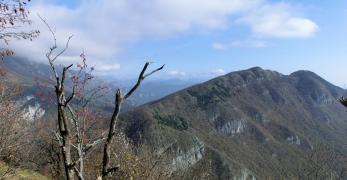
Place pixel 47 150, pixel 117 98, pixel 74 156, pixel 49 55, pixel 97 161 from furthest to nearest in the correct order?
1. pixel 47 150
2. pixel 74 156
3. pixel 97 161
4. pixel 49 55
5. pixel 117 98

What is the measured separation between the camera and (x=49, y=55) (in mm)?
9320

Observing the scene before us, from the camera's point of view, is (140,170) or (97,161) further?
(97,161)

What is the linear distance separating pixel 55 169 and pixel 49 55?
122 ft

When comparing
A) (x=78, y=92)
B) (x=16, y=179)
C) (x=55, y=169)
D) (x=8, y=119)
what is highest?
(x=78, y=92)

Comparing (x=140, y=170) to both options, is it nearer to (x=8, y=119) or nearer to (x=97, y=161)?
(x=97, y=161)

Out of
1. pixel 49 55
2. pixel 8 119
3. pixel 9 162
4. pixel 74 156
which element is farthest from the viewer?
pixel 74 156

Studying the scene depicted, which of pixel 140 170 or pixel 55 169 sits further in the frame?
pixel 55 169

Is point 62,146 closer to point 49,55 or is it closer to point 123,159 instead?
point 49,55

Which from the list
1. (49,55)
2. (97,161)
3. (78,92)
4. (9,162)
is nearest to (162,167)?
(97,161)

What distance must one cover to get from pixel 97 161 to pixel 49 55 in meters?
28.5

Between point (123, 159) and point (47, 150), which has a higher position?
point (123, 159)

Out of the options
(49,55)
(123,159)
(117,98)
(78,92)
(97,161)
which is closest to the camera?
(117,98)

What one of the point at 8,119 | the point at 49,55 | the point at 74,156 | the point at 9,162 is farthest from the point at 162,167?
the point at 49,55

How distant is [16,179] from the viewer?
3306 centimetres
